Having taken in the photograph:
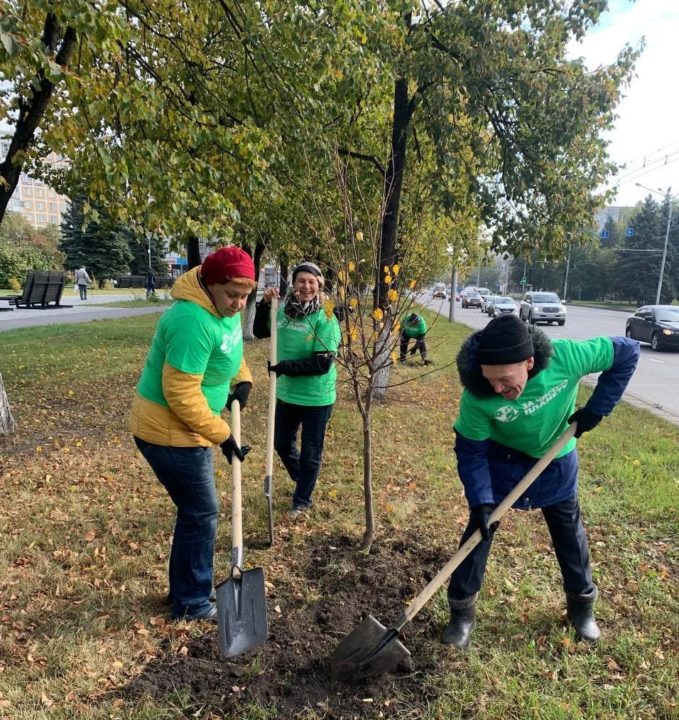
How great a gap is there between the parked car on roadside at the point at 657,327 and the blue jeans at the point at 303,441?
13716mm

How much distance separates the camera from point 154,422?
244 centimetres

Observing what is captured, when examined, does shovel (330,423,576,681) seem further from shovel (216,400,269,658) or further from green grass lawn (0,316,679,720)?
shovel (216,400,269,658)

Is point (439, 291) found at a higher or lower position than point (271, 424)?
higher

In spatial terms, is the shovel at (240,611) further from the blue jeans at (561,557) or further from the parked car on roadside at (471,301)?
the parked car on roadside at (471,301)

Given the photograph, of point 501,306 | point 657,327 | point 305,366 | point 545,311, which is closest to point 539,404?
point 305,366

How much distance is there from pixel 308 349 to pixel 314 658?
192cm

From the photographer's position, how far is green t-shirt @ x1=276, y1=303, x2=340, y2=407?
3664mm

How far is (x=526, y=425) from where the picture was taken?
92.0 inches

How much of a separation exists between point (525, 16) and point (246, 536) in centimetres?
658

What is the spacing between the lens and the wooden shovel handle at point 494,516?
2.36 meters

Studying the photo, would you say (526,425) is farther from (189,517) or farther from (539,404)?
(189,517)

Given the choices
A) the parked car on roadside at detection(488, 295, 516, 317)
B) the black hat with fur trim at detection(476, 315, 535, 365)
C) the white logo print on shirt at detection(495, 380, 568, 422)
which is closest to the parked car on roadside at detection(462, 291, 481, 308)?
the parked car on roadside at detection(488, 295, 516, 317)

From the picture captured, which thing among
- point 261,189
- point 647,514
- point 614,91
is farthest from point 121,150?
point 614,91

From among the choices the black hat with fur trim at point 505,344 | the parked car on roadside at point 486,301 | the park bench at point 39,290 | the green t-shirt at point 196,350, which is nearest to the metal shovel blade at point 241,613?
the green t-shirt at point 196,350
